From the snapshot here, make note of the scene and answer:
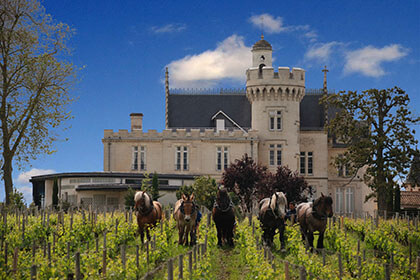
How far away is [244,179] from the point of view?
164 ft

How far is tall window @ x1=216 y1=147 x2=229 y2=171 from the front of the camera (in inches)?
2179

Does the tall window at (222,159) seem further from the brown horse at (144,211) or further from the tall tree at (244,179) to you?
the brown horse at (144,211)

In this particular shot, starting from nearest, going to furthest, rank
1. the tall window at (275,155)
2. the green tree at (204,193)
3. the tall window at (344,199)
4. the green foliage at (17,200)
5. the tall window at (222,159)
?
the green foliage at (17,200) → the green tree at (204,193) → the tall window at (222,159) → the tall window at (275,155) → the tall window at (344,199)

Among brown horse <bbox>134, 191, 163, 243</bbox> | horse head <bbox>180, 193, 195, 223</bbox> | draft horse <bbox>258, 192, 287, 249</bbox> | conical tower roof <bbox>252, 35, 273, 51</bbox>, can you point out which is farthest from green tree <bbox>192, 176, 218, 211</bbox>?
horse head <bbox>180, 193, 195, 223</bbox>

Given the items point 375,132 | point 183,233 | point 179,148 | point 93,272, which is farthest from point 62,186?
point 93,272

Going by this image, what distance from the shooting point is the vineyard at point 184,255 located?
1545 centimetres

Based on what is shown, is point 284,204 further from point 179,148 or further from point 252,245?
point 179,148

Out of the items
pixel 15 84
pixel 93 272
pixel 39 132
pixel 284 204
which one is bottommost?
pixel 93 272

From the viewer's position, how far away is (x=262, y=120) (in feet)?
187

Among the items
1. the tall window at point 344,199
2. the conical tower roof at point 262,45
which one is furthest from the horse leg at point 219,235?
the conical tower roof at point 262,45

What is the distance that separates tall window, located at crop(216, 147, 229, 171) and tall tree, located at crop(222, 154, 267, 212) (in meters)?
4.59

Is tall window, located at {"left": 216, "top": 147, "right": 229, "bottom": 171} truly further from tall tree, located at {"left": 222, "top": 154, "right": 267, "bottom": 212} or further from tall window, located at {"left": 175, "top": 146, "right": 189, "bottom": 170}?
tall tree, located at {"left": 222, "top": 154, "right": 267, "bottom": 212}

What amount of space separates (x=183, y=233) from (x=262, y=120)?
3678 cm

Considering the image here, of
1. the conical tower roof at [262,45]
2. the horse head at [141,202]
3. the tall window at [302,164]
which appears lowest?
the horse head at [141,202]
